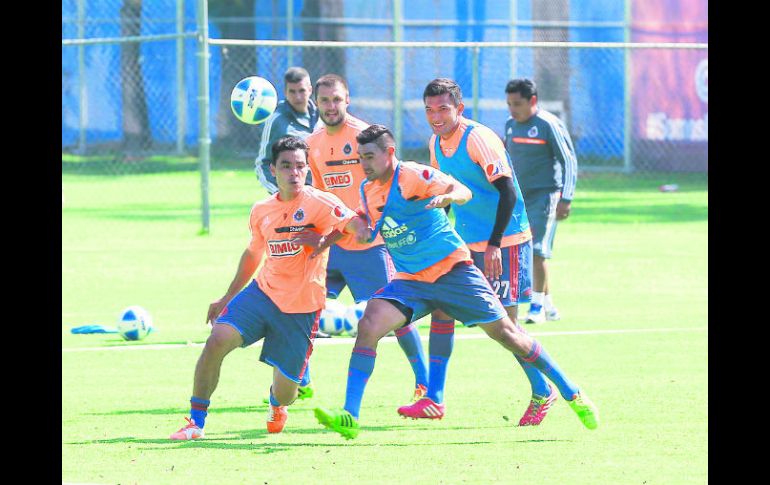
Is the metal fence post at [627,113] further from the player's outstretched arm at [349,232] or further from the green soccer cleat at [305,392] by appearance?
the player's outstretched arm at [349,232]

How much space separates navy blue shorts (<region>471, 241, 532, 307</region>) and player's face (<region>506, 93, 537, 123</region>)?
3.64m

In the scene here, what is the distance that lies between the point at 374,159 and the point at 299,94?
117 inches

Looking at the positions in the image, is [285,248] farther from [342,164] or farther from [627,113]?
[627,113]

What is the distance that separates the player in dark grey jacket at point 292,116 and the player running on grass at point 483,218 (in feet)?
6.94

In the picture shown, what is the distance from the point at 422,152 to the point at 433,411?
2155cm

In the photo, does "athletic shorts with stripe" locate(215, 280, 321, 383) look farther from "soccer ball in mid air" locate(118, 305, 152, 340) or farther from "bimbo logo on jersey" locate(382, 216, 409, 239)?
"soccer ball in mid air" locate(118, 305, 152, 340)

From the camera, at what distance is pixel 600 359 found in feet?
36.1

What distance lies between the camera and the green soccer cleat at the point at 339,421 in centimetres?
777

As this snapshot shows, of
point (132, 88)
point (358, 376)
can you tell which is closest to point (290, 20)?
point (132, 88)

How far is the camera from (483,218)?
30.0ft

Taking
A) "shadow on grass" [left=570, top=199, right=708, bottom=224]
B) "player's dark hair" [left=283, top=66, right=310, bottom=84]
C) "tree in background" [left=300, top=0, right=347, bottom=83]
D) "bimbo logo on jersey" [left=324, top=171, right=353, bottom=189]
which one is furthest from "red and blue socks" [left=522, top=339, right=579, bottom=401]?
"tree in background" [left=300, top=0, right=347, bottom=83]
